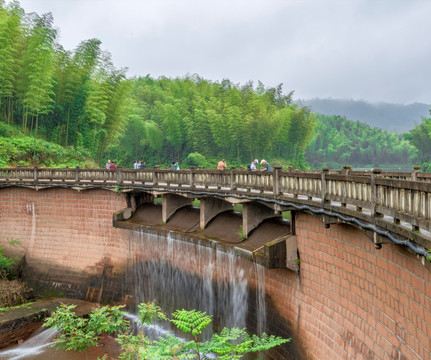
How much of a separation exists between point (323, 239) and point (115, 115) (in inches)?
1304

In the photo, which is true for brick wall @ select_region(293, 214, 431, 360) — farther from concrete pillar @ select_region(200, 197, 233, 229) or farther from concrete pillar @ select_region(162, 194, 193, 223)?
concrete pillar @ select_region(162, 194, 193, 223)

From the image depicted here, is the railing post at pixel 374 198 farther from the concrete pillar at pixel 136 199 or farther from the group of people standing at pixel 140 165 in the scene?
the group of people standing at pixel 140 165

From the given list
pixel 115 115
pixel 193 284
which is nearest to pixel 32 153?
pixel 115 115

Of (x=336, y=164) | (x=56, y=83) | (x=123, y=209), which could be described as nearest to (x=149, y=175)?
(x=123, y=209)

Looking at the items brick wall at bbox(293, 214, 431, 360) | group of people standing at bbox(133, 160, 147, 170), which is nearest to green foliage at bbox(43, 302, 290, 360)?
brick wall at bbox(293, 214, 431, 360)

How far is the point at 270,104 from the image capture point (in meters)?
52.6

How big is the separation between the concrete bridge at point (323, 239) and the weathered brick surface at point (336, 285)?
1.2 inches

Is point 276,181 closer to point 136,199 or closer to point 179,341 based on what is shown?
point 179,341

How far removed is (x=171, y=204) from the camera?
2180 cm

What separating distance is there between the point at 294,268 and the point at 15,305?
16748 mm

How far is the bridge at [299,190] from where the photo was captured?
23.7 ft

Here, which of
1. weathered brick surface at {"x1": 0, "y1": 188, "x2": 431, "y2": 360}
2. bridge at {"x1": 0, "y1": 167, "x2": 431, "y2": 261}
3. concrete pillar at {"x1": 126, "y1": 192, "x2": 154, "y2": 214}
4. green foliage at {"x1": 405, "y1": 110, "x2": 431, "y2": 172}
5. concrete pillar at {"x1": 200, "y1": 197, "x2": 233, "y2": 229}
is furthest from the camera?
green foliage at {"x1": 405, "y1": 110, "x2": 431, "y2": 172}

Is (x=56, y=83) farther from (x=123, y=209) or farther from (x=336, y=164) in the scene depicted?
(x=336, y=164)

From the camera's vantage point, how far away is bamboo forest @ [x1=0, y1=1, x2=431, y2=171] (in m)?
34.8
